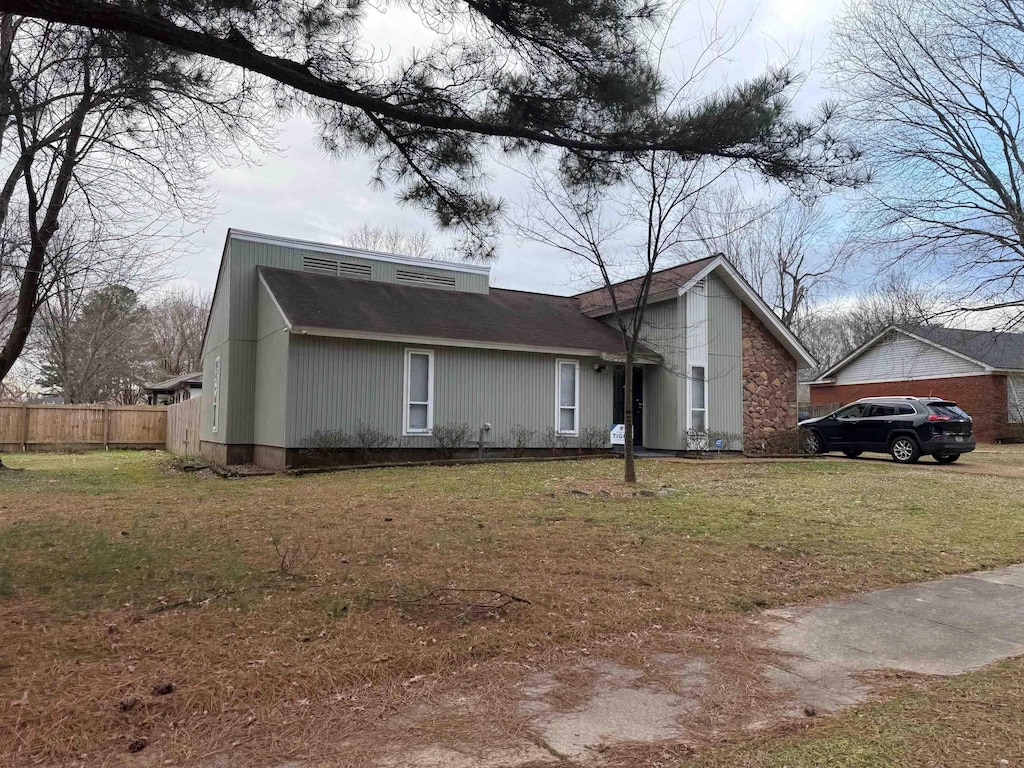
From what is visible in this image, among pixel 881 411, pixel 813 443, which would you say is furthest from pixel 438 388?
pixel 881 411

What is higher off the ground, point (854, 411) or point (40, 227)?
point (40, 227)

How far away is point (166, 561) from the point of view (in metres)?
5.43

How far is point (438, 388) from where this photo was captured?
1512 cm

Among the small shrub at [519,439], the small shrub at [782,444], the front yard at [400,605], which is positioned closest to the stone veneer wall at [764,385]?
the small shrub at [782,444]

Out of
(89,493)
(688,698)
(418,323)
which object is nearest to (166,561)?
(688,698)

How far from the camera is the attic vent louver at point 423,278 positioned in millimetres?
18062

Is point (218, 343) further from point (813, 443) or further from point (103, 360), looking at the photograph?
point (103, 360)

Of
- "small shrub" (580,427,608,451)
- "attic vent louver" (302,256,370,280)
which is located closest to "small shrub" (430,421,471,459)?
"small shrub" (580,427,608,451)

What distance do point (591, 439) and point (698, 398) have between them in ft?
9.76

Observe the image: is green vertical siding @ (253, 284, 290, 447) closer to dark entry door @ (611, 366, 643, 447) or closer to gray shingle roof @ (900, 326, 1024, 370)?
dark entry door @ (611, 366, 643, 447)

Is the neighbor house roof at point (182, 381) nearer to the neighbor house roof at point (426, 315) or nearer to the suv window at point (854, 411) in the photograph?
the neighbor house roof at point (426, 315)

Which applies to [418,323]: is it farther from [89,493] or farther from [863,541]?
[863,541]

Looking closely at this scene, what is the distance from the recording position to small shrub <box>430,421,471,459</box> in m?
15.0

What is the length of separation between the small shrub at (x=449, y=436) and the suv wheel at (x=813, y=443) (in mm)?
9145
